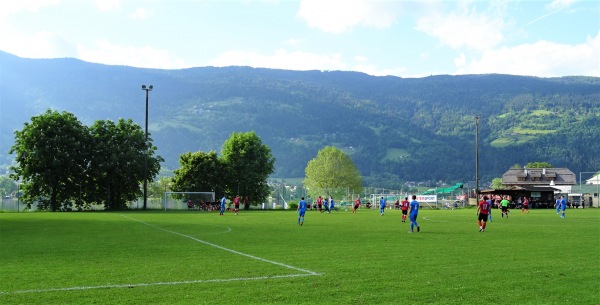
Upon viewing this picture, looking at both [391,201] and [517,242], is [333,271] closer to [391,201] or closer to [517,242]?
[517,242]

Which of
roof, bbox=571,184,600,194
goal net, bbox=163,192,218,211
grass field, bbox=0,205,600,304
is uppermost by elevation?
roof, bbox=571,184,600,194

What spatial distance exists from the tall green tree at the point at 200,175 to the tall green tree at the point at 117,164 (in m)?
8.20

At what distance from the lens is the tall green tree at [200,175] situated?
267ft

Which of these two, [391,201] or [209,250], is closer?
[209,250]

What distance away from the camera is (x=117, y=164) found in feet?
228

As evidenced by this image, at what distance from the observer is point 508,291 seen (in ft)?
34.7

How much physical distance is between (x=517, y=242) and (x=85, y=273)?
14518 mm

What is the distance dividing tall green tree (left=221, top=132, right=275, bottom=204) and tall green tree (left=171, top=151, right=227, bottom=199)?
8.01 ft

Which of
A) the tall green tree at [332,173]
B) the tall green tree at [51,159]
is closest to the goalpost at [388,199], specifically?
the tall green tree at [332,173]

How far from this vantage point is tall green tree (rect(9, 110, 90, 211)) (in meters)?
65.3

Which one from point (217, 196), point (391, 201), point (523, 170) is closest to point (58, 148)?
point (217, 196)

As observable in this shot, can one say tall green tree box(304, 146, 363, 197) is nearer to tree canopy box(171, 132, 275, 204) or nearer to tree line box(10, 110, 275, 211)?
tree canopy box(171, 132, 275, 204)

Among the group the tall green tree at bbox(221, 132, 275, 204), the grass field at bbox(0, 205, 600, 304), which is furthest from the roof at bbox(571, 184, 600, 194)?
the grass field at bbox(0, 205, 600, 304)

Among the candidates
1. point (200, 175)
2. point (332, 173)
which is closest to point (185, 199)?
point (200, 175)
